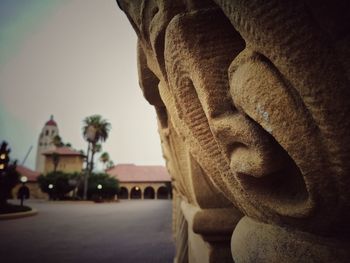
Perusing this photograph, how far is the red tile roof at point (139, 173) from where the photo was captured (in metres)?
36.1

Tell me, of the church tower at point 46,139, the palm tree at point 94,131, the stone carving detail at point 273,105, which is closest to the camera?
the stone carving detail at point 273,105

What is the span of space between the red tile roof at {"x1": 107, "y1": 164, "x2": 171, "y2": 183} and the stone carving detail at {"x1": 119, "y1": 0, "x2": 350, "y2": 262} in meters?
35.1

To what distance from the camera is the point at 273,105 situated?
1.64 ft

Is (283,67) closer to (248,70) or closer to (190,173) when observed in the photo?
(248,70)

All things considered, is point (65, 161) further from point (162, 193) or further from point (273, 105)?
point (273, 105)

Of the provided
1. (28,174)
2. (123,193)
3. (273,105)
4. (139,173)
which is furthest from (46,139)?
(273,105)

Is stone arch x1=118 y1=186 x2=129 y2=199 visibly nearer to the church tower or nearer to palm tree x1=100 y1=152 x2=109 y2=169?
palm tree x1=100 y1=152 x2=109 y2=169

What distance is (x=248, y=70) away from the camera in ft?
1.76

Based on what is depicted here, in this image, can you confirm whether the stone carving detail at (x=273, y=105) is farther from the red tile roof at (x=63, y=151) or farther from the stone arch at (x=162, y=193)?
the red tile roof at (x=63, y=151)


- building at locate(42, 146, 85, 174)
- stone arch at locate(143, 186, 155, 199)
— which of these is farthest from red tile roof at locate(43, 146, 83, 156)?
stone arch at locate(143, 186, 155, 199)

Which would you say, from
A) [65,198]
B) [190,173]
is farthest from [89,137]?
[190,173]

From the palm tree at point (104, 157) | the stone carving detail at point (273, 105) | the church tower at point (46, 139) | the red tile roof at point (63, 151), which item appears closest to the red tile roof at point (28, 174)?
the red tile roof at point (63, 151)

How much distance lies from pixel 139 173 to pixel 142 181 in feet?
6.11

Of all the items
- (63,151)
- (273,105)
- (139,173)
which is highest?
(63,151)
